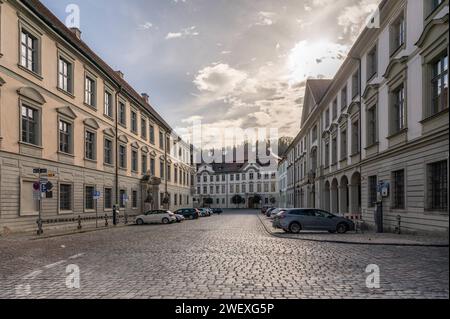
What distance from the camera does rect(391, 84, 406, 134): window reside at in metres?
18.2

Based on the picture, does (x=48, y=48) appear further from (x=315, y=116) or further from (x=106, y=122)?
(x=315, y=116)

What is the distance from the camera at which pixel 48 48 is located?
78.3 feet

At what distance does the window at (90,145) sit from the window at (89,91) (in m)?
2.47

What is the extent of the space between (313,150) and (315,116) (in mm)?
4156

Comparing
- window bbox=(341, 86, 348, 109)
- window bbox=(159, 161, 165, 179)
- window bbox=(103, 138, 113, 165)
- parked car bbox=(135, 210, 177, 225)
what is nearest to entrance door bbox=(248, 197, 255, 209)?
window bbox=(159, 161, 165, 179)

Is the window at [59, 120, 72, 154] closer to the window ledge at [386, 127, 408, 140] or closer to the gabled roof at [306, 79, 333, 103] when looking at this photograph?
the window ledge at [386, 127, 408, 140]

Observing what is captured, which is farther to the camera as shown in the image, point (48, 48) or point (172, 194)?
point (172, 194)

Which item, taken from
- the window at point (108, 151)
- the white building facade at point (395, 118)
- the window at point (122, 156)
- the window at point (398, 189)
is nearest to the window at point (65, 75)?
the window at point (108, 151)

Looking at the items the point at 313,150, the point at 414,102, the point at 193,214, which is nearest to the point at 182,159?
the point at 193,214

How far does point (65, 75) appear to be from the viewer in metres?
26.5

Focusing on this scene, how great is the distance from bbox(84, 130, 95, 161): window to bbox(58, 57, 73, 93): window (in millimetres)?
4096

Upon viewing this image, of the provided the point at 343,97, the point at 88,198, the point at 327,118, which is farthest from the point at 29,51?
the point at 327,118

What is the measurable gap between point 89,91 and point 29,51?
8329 mm
